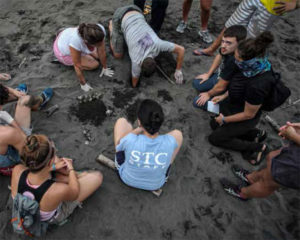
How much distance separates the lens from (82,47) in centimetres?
325

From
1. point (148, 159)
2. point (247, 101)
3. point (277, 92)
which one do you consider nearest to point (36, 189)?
point (148, 159)

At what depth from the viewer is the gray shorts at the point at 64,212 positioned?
2127 millimetres

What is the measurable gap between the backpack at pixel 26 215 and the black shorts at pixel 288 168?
7.30 feet

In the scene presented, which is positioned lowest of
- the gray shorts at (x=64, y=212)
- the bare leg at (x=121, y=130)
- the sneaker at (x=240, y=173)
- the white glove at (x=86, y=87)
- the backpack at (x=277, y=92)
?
the gray shorts at (x=64, y=212)

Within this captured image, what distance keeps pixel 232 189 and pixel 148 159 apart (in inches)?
51.1

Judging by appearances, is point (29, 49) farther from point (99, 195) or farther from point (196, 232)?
point (196, 232)

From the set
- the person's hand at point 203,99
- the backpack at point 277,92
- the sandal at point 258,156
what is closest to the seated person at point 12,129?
the person's hand at point 203,99

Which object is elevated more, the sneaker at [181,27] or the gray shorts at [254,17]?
the gray shorts at [254,17]

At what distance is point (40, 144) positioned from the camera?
5.62 feet

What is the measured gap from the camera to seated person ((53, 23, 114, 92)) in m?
2.93

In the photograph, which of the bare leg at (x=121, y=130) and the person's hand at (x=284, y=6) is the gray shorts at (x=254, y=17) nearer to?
the person's hand at (x=284, y=6)

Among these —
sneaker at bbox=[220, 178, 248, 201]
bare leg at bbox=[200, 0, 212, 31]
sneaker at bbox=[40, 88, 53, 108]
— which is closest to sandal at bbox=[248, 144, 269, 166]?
sneaker at bbox=[220, 178, 248, 201]

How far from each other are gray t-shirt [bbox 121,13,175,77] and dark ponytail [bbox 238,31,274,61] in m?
1.40

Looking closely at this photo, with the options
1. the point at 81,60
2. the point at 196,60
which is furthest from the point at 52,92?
the point at 196,60
